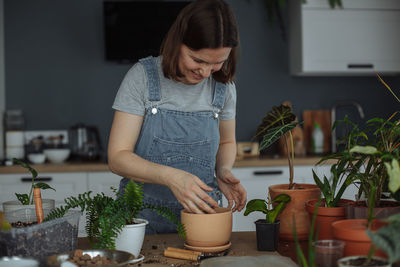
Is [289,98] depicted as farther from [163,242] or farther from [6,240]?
[6,240]

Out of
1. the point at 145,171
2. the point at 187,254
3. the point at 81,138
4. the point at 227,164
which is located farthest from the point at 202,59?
the point at 81,138

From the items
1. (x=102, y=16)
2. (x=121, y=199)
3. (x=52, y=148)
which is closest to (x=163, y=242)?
(x=121, y=199)

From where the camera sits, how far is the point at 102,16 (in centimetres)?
359

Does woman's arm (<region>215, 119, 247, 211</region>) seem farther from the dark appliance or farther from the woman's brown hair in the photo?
the dark appliance

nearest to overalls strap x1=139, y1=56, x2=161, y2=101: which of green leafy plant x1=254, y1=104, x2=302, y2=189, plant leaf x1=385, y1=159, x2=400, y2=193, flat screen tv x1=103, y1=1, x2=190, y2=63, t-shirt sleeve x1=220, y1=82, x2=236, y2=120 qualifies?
t-shirt sleeve x1=220, y1=82, x2=236, y2=120

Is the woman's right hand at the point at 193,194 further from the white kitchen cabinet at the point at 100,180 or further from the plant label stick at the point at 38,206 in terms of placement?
the white kitchen cabinet at the point at 100,180

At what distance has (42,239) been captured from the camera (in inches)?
41.3

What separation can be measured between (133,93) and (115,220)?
56 centimetres

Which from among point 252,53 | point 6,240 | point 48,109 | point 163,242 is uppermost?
point 252,53

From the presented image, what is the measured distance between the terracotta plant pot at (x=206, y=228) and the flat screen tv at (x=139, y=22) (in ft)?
7.70

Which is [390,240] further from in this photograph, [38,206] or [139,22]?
[139,22]

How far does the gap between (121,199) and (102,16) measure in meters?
2.62

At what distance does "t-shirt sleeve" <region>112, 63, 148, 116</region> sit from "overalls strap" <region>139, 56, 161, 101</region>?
14 millimetres

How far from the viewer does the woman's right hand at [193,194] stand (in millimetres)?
1237
